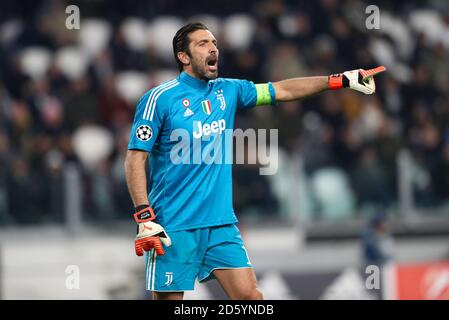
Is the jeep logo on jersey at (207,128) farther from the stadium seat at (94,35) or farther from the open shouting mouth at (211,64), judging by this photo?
the stadium seat at (94,35)

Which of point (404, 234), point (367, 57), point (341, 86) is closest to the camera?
point (341, 86)

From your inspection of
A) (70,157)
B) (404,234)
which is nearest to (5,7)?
(70,157)

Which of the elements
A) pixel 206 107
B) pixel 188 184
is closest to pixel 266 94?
pixel 206 107

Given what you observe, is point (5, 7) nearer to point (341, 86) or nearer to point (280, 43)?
point (280, 43)

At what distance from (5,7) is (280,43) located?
4182mm

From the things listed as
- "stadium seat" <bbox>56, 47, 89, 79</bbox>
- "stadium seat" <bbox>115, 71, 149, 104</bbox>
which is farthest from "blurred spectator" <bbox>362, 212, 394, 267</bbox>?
"stadium seat" <bbox>56, 47, 89, 79</bbox>

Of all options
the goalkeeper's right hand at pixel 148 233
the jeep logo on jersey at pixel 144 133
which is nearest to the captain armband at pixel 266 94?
the jeep logo on jersey at pixel 144 133

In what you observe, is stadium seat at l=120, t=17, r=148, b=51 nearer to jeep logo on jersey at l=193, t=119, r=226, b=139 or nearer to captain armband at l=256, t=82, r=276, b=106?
captain armband at l=256, t=82, r=276, b=106

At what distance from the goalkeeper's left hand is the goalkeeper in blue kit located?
18mm

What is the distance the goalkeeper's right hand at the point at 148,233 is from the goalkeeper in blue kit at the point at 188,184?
0.09 feet

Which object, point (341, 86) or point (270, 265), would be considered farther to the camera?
point (270, 265)

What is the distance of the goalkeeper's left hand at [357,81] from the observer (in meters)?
7.52

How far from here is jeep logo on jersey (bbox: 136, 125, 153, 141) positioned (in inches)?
282

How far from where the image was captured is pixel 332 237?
1393cm
